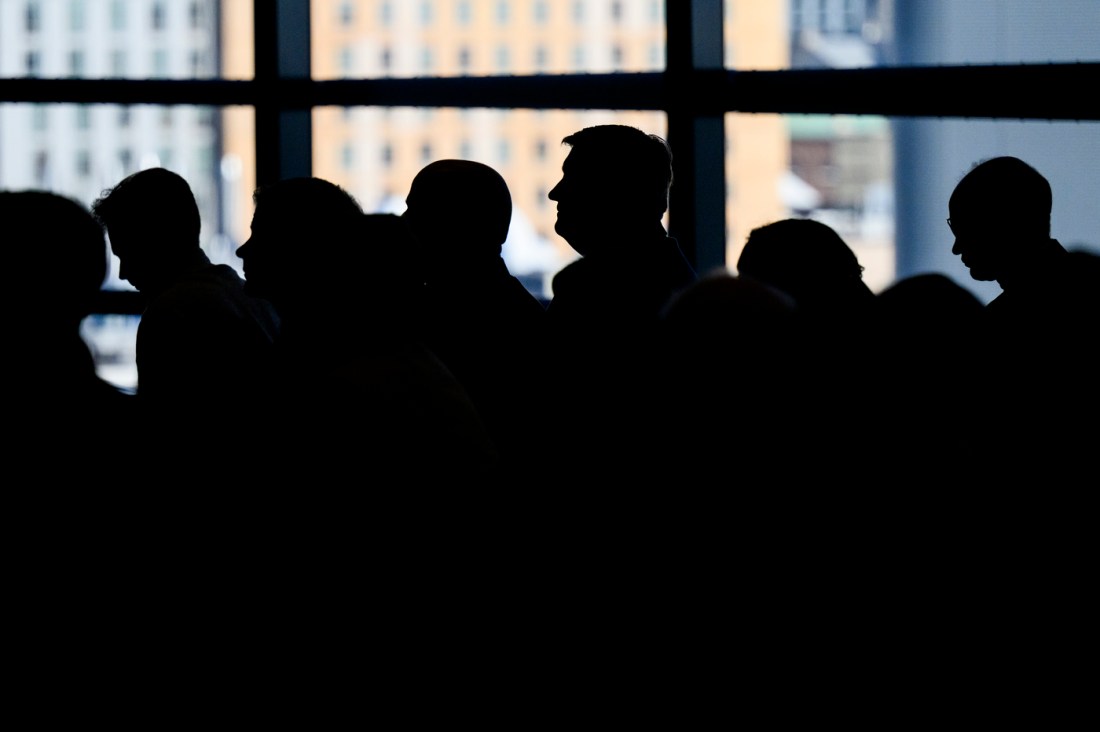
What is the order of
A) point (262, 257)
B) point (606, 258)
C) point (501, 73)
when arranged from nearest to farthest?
point (262, 257), point (606, 258), point (501, 73)

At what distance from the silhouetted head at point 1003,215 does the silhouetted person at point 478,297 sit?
89 centimetres

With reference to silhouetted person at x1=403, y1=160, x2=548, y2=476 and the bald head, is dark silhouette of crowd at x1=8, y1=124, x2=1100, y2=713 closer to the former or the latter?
silhouetted person at x1=403, y1=160, x2=548, y2=476

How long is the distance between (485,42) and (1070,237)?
80.2 inches

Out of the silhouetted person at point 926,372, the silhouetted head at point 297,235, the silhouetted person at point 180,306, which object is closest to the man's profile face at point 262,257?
the silhouetted head at point 297,235

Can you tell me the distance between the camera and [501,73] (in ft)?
14.1

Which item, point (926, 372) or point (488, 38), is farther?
point (488, 38)

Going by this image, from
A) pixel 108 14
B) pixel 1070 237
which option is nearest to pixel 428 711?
pixel 1070 237

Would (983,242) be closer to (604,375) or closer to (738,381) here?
(604,375)

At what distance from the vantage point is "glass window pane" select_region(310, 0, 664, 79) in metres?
4.12

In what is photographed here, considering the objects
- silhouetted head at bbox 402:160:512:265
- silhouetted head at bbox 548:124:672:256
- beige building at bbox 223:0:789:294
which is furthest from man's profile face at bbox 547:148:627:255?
beige building at bbox 223:0:789:294

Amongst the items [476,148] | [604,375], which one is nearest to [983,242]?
[604,375]

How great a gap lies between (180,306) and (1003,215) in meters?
1.65

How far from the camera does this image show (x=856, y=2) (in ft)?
12.7

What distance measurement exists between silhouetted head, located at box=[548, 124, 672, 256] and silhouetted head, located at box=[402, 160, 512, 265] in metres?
0.14
